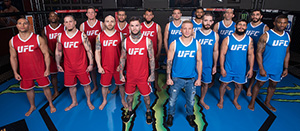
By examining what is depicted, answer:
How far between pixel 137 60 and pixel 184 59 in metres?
0.66

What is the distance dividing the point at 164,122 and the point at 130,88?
0.79m

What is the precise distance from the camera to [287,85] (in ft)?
13.6

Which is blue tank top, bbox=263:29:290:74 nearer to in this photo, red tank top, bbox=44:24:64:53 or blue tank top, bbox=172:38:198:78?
blue tank top, bbox=172:38:198:78

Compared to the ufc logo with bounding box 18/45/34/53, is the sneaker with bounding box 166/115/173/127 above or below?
below

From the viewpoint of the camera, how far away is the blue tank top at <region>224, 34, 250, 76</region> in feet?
9.37

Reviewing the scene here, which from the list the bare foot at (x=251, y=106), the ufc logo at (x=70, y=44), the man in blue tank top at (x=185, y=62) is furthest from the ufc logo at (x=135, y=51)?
the bare foot at (x=251, y=106)

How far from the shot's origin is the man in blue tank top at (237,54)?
2.85m

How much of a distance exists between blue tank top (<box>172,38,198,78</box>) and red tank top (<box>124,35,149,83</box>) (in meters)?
0.42

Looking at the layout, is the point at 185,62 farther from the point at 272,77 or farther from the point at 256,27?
the point at 256,27

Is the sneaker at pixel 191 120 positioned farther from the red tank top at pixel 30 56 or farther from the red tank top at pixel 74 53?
the red tank top at pixel 30 56

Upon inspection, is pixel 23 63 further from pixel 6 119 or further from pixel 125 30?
pixel 125 30

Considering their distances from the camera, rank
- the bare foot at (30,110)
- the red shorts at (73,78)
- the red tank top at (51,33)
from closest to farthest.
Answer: the red shorts at (73,78) < the bare foot at (30,110) < the red tank top at (51,33)

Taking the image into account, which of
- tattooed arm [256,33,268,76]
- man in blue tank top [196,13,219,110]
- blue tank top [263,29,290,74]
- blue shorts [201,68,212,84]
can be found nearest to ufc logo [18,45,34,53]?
man in blue tank top [196,13,219,110]

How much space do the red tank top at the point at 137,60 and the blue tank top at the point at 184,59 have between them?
0.42m
